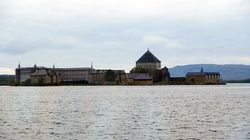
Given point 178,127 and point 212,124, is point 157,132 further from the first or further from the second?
point 212,124

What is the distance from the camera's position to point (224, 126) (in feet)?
131

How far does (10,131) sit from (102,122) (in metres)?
8.48

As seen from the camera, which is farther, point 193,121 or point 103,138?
point 193,121

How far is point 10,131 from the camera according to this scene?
37656 mm

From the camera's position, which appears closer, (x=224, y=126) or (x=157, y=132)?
(x=157, y=132)

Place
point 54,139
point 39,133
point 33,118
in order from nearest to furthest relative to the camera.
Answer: point 54,139
point 39,133
point 33,118

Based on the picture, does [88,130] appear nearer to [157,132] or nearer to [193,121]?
[157,132]

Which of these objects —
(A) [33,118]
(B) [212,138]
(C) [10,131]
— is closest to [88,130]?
(C) [10,131]

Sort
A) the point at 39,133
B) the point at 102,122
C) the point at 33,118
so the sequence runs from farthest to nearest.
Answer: the point at 33,118, the point at 102,122, the point at 39,133

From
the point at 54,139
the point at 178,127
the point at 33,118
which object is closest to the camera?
the point at 54,139

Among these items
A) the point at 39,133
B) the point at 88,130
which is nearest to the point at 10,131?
the point at 39,133

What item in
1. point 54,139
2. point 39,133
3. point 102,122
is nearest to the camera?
point 54,139

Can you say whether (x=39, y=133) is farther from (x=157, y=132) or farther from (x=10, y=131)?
(x=157, y=132)

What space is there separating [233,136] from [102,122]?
12.9 metres
